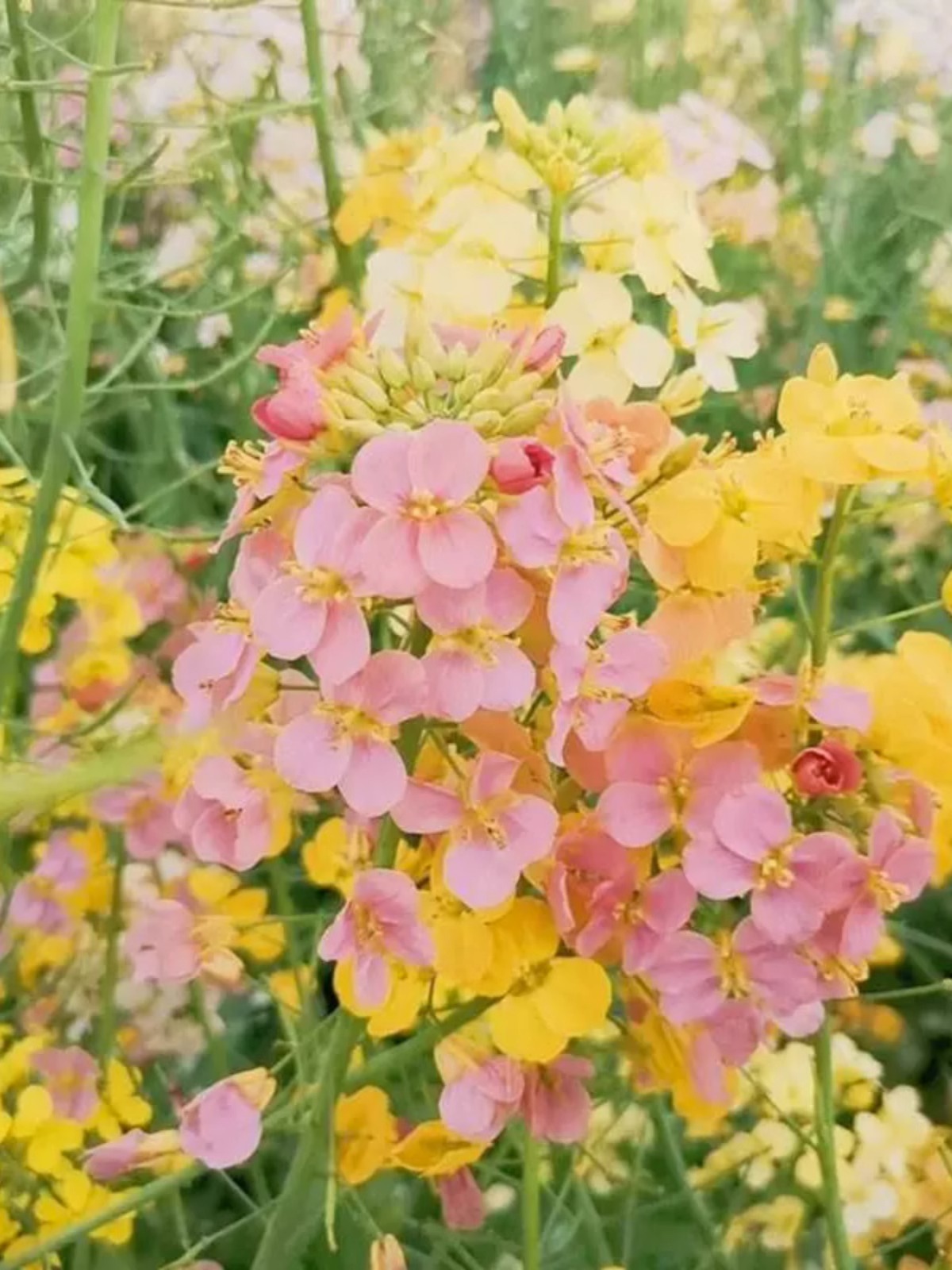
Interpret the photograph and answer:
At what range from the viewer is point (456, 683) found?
0.34 metres

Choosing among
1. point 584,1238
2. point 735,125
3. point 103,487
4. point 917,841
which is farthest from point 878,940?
point 103,487

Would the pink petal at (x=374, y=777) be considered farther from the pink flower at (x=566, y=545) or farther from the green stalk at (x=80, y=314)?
the green stalk at (x=80, y=314)

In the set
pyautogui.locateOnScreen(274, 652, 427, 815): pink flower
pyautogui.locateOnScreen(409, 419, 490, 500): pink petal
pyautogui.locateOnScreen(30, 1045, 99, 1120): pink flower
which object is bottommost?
pyautogui.locateOnScreen(30, 1045, 99, 1120): pink flower

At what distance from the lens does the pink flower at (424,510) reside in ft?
1.11

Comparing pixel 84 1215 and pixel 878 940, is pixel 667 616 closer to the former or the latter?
pixel 878 940

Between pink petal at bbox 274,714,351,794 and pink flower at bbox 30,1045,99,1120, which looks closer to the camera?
pink petal at bbox 274,714,351,794

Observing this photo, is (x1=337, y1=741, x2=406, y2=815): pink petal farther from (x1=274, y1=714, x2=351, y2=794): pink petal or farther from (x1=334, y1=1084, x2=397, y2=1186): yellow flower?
(x1=334, y1=1084, x2=397, y2=1186): yellow flower

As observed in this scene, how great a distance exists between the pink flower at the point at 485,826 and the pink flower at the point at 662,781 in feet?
0.06

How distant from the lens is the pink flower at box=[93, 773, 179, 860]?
22.4 inches

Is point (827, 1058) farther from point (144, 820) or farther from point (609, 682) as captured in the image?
point (144, 820)

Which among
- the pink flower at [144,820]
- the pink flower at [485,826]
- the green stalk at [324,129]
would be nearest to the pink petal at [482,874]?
the pink flower at [485,826]

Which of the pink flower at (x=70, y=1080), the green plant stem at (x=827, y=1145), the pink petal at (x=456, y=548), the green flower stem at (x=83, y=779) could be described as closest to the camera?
the green flower stem at (x=83, y=779)

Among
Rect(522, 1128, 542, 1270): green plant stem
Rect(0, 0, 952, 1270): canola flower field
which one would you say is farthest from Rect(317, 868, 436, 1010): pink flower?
Rect(522, 1128, 542, 1270): green plant stem

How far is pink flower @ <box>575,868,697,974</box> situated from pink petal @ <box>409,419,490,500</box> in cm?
10
